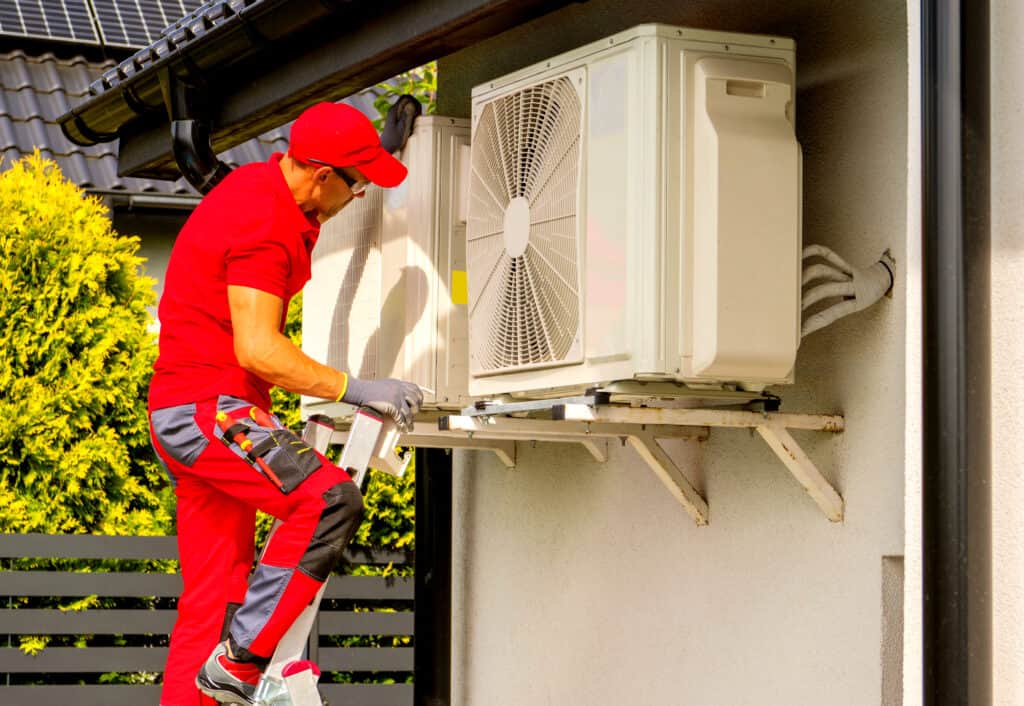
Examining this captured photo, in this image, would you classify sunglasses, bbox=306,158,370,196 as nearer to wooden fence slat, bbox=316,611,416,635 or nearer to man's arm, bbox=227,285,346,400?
man's arm, bbox=227,285,346,400

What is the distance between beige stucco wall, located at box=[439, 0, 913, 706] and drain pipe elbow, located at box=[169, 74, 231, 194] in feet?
3.64

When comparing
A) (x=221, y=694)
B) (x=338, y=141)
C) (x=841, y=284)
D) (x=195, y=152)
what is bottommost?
(x=221, y=694)

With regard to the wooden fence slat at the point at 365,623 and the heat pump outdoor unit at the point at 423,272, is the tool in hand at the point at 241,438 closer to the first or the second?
the heat pump outdoor unit at the point at 423,272

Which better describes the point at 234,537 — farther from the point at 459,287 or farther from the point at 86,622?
the point at 86,622

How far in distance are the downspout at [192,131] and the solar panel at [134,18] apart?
19.4 feet

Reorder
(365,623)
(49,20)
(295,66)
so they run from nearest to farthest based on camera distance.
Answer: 1. (295,66)
2. (365,623)
3. (49,20)

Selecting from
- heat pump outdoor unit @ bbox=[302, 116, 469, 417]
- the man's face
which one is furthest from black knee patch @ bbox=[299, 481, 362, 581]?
heat pump outdoor unit @ bbox=[302, 116, 469, 417]

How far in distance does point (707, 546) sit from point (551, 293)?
35.7 inches

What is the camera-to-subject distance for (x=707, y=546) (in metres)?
4.46

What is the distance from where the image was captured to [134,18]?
1217 cm

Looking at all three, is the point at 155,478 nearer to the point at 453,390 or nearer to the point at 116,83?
the point at 116,83

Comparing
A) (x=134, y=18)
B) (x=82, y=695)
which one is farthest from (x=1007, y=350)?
(x=134, y=18)

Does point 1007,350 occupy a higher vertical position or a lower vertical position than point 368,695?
higher

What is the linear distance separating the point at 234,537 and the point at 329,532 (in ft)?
1.52
